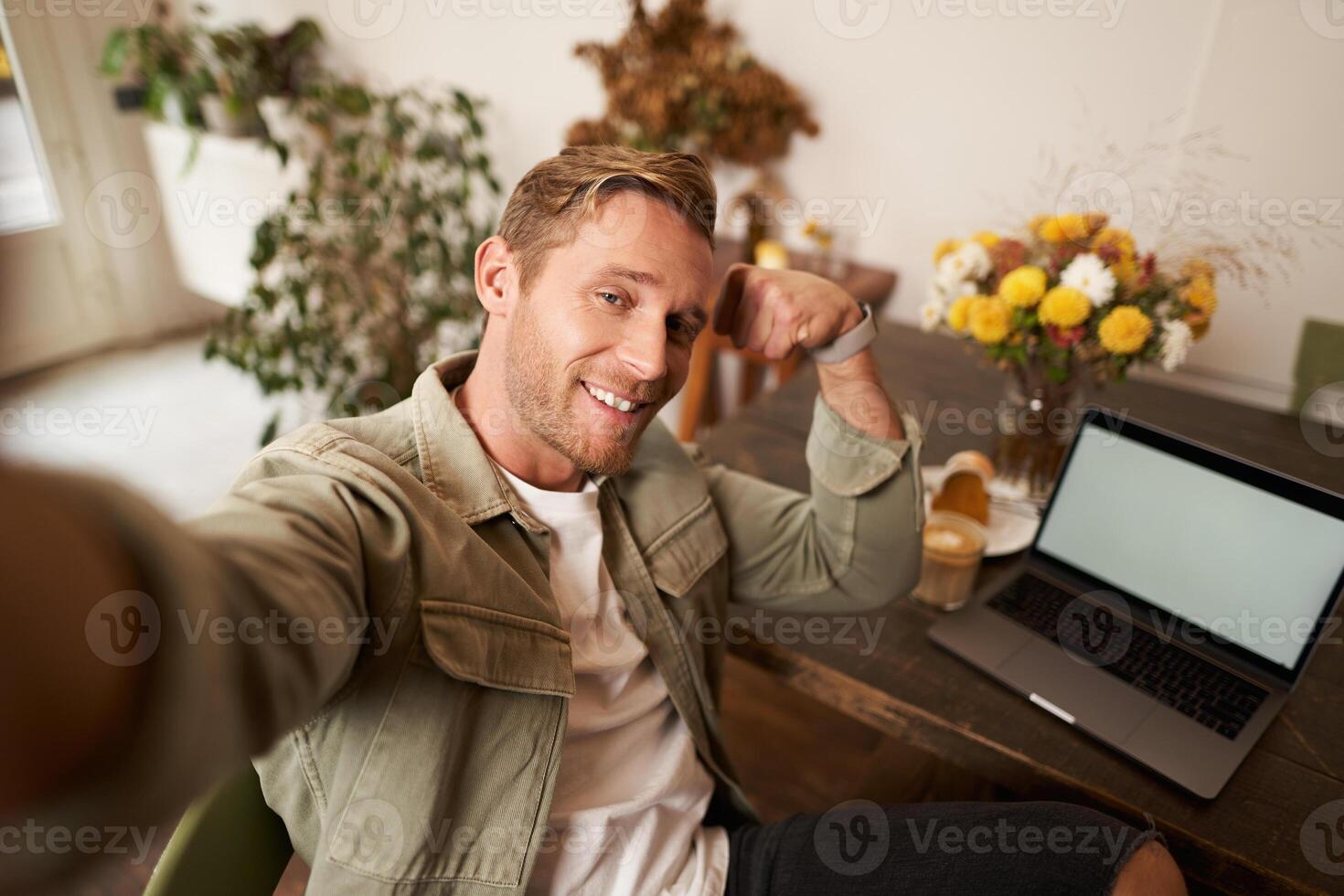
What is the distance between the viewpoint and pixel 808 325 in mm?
1217

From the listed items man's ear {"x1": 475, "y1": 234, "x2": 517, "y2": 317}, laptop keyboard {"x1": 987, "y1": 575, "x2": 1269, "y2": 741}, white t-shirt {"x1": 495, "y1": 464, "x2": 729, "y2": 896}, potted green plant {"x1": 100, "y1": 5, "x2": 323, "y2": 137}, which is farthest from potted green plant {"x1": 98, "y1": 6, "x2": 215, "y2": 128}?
laptop keyboard {"x1": 987, "y1": 575, "x2": 1269, "y2": 741}

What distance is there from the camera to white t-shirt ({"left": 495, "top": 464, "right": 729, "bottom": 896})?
39.0 inches

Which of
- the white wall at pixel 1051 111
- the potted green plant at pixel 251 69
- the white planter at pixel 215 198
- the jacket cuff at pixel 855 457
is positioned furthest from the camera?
the white planter at pixel 215 198

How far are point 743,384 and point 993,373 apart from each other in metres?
1.18

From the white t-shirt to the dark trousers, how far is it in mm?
89

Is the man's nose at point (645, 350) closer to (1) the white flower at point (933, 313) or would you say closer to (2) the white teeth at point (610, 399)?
(2) the white teeth at point (610, 399)

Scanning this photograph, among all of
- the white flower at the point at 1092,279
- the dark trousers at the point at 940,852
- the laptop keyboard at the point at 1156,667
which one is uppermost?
the white flower at the point at 1092,279

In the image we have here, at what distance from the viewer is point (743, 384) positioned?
10.0 feet

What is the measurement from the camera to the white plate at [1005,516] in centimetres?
138

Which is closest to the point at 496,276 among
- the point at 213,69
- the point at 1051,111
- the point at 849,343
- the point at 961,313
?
the point at 849,343

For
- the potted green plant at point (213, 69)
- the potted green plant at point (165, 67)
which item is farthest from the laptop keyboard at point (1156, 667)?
the potted green plant at point (165, 67)

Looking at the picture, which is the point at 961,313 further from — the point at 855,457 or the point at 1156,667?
the point at 1156,667

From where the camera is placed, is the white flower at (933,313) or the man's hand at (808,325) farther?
the white flower at (933,313)

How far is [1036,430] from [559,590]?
0.92 metres
